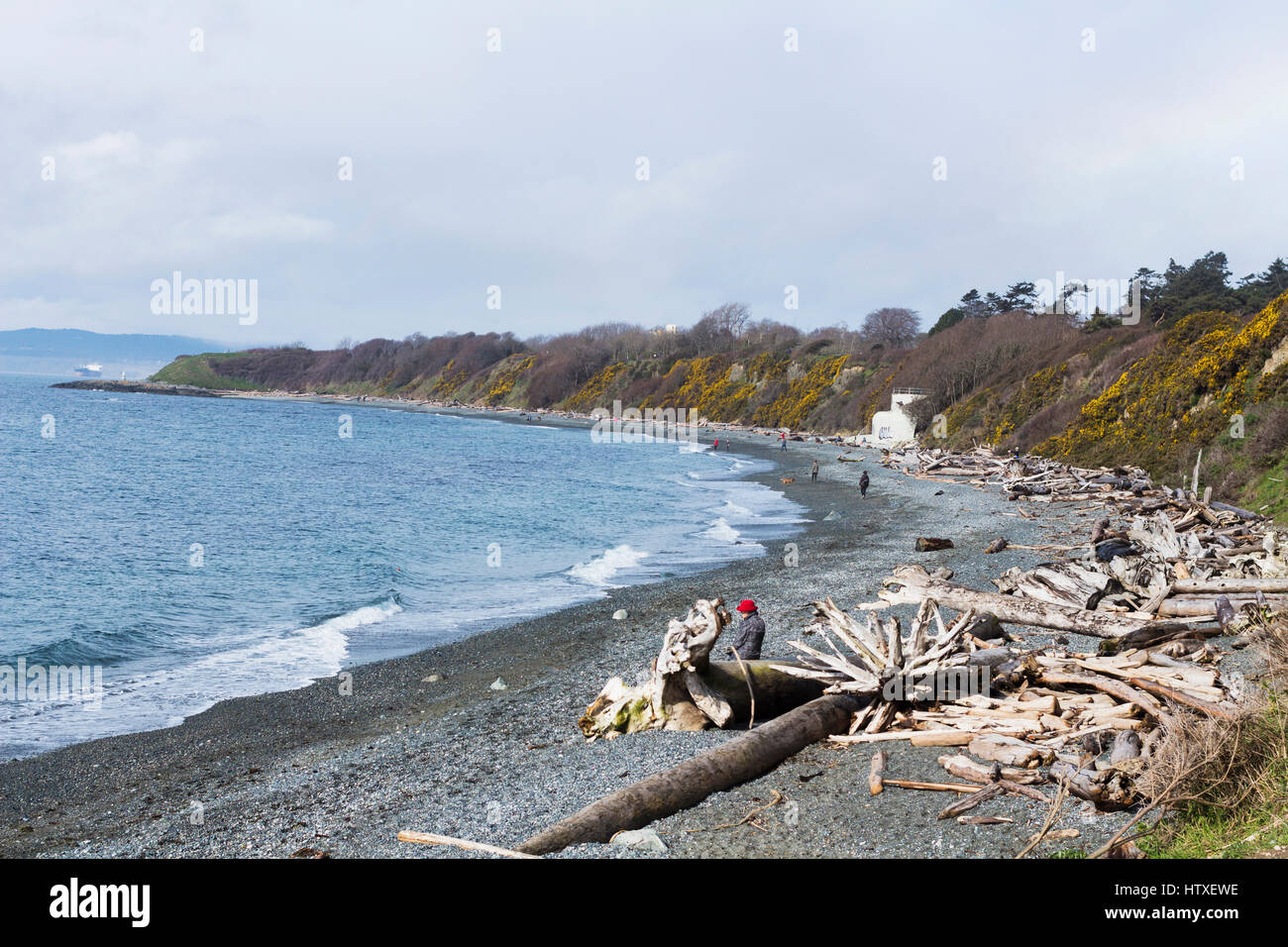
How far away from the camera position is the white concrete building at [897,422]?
238ft

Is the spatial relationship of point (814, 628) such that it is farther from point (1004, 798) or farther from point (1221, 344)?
point (1221, 344)

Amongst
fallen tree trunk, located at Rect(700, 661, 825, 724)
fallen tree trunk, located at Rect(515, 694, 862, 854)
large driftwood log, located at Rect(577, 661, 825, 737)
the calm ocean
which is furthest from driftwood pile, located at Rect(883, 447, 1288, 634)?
the calm ocean

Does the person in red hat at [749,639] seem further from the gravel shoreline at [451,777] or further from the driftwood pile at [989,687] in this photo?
the gravel shoreline at [451,777]

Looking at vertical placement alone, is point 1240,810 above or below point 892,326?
below

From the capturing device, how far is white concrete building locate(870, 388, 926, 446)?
72.6m

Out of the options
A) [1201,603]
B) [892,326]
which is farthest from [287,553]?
[892,326]

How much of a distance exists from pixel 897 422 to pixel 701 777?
228 feet

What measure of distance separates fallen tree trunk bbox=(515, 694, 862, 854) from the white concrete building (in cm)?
6490

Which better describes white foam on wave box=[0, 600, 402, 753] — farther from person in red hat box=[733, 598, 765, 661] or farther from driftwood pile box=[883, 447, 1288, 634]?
driftwood pile box=[883, 447, 1288, 634]

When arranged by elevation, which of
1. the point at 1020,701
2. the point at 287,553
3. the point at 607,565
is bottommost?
the point at 607,565

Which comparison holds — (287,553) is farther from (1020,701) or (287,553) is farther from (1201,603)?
(1201,603)

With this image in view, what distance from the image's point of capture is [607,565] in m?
27.6

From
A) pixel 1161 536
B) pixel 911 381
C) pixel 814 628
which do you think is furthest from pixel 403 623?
pixel 911 381

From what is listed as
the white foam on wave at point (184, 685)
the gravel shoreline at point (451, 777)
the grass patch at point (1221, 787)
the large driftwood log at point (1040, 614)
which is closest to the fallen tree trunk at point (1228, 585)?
the large driftwood log at point (1040, 614)
